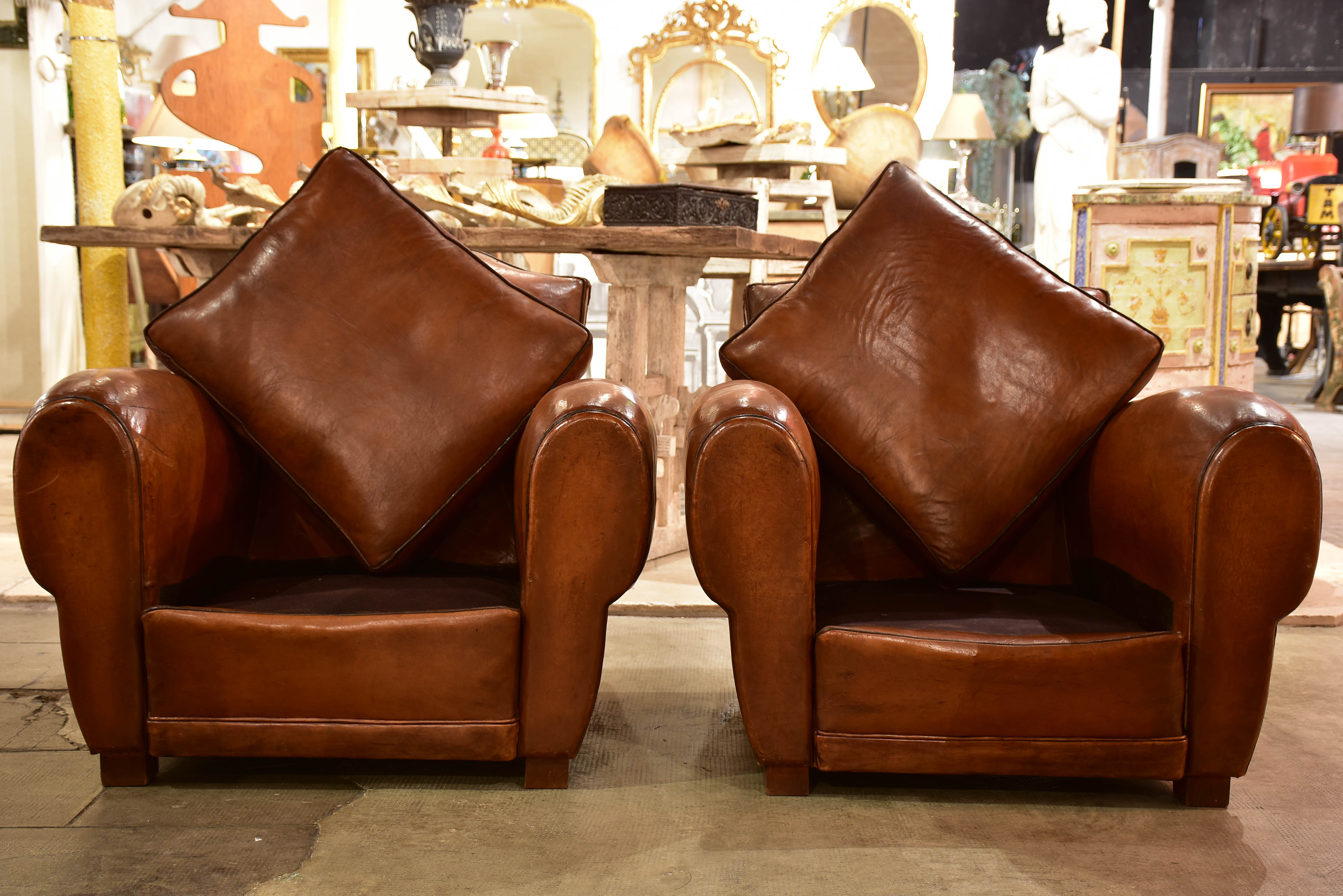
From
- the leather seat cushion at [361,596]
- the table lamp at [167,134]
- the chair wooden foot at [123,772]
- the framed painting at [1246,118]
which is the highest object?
the framed painting at [1246,118]

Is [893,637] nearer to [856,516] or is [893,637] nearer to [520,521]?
[856,516]

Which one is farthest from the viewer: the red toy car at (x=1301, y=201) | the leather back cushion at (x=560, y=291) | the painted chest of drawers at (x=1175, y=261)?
the red toy car at (x=1301, y=201)

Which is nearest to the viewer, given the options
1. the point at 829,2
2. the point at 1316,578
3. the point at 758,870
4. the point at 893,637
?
the point at 758,870

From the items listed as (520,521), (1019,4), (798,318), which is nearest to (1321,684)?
(798,318)

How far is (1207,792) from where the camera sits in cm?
171

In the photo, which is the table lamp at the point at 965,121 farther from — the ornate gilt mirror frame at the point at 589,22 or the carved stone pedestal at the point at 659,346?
the carved stone pedestal at the point at 659,346

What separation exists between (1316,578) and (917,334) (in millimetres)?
1776

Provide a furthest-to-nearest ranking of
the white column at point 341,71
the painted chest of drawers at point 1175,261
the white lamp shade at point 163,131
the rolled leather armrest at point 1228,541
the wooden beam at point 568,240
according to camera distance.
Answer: the white lamp shade at point 163,131 → the painted chest of drawers at point 1175,261 → the white column at point 341,71 → the wooden beam at point 568,240 → the rolled leather armrest at point 1228,541

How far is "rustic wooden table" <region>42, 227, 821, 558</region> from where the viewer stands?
295cm

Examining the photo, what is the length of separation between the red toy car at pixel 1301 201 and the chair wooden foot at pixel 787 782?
21.9 feet

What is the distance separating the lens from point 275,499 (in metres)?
2.05

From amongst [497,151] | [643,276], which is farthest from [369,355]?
[497,151]

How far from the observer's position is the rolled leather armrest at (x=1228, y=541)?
1604mm

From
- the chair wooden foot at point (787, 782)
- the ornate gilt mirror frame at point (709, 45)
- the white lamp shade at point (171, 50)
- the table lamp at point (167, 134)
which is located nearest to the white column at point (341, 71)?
the table lamp at point (167, 134)
